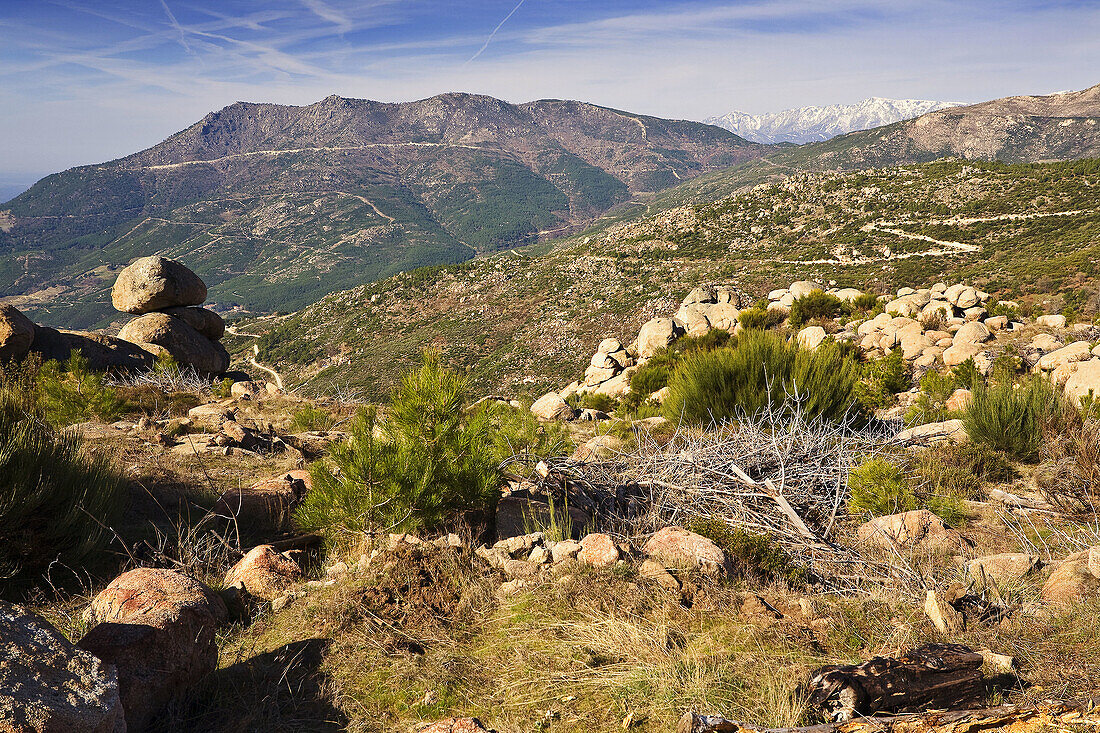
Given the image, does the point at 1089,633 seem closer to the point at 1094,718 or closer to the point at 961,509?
the point at 1094,718

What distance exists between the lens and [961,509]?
5180 millimetres

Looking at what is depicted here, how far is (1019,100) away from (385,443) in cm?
26531

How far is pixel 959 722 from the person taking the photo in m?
1.97

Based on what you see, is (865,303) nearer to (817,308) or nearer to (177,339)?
(817,308)

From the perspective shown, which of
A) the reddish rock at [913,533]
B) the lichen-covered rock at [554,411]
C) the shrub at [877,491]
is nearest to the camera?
the reddish rock at [913,533]

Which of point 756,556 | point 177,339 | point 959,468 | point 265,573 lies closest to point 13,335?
point 177,339

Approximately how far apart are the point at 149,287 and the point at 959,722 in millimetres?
21307

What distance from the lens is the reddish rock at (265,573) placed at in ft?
11.6

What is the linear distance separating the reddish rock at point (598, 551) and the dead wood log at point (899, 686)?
145 centimetres

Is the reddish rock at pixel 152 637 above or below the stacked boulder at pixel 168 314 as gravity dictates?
below

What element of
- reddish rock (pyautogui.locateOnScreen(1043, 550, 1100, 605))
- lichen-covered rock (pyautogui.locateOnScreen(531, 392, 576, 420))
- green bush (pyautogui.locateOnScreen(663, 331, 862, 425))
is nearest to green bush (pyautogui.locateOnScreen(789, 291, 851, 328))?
lichen-covered rock (pyautogui.locateOnScreen(531, 392, 576, 420))

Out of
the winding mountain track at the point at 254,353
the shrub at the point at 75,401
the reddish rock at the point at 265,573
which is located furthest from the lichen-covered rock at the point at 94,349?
the winding mountain track at the point at 254,353

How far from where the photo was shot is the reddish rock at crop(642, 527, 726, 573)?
11.8 ft

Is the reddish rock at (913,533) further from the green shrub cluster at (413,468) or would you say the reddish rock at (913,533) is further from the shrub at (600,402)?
the shrub at (600,402)
